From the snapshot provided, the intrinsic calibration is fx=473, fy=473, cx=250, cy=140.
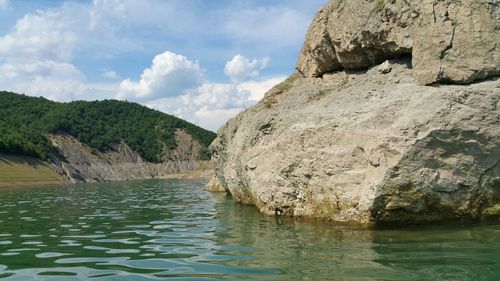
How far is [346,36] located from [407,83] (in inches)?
197

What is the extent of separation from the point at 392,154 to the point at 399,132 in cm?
60

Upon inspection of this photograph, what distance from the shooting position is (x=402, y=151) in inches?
473

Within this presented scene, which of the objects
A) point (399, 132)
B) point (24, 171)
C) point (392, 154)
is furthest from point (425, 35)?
point (24, 171)

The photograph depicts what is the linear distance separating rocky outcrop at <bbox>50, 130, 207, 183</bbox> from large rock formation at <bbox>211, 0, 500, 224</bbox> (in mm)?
97594

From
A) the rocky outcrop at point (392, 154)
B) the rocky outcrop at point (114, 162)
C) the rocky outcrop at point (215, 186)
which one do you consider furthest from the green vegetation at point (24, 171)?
the rocky outcrop at point (392, 154)

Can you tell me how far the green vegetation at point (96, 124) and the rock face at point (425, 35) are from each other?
106178 mm

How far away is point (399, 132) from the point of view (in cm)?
1223

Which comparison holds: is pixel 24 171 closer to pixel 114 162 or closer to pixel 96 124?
pixel 114 162

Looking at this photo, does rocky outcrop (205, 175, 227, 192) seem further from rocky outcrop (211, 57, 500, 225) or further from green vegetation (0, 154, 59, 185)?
green vegetation (0, 154, 59, 185)

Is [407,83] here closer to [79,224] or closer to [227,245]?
[227,245]

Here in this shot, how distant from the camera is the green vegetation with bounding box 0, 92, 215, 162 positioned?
5413 inches

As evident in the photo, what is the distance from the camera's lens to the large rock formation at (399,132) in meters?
12.1

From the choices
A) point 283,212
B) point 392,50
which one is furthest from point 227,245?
point 392,50

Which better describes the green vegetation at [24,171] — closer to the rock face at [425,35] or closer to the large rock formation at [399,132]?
the large rock formation at [399,132]
